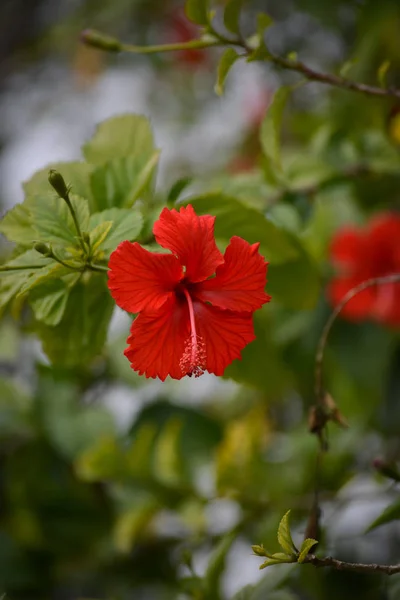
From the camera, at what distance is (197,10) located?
776mm

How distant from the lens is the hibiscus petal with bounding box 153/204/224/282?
1.97 ft

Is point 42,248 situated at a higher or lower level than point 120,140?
lower

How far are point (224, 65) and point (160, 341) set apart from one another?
31cm

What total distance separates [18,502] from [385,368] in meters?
0.65

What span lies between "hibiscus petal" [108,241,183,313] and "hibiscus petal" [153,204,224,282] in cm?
1

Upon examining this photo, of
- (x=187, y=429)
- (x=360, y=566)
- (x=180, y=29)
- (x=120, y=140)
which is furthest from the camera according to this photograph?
(x=180, y=29)

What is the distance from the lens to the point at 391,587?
2.49 ft

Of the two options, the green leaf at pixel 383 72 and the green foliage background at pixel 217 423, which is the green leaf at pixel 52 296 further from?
the green leaf at pixel 383 72

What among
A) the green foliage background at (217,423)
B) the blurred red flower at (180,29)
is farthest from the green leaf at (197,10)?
the blurred red flower at (180,29)

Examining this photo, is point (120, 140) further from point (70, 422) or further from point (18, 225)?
point (70, 422)

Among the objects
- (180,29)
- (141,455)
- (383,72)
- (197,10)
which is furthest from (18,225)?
(180,29)

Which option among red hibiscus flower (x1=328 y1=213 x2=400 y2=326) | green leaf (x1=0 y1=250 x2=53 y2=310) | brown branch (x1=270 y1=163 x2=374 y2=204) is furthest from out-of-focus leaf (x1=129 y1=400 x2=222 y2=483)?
green leaf (x1=0 y1=250 x2=53 y2=310)

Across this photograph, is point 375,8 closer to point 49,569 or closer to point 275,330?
point 275,330

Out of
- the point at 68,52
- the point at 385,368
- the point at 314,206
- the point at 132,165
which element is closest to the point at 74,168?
the point at 132,165
